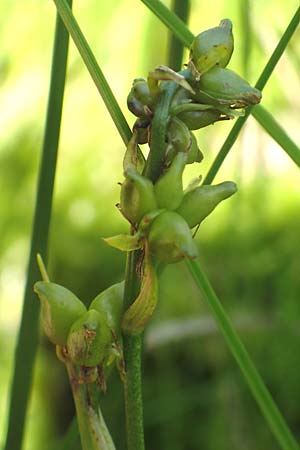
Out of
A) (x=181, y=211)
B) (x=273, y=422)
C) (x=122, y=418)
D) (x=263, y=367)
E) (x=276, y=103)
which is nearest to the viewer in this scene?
(x=181, y=211)

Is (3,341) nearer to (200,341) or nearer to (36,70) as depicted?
(200,341)

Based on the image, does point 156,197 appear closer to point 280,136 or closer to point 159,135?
point 159,135

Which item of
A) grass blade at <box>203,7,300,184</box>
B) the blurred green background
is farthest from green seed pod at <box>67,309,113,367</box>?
the blurred green background

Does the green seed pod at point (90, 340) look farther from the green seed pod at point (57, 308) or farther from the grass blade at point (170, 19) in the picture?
the grass blade at point (170, 19)

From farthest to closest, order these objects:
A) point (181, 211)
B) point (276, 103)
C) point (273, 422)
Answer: point (276, 103) → point (273, 422) → point (181, 211)

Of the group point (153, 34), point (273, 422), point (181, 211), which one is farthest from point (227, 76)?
point (153, 34)

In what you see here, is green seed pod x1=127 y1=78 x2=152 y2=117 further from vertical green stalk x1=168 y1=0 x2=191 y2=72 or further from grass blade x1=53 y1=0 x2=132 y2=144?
vertical green stalk x1=168 y1=0 x2=191 y2=72
